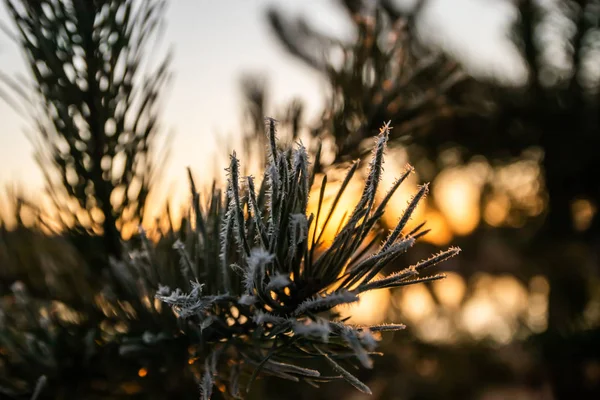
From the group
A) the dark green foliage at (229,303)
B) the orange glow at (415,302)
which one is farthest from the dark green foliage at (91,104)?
the orange glow at (415,302)

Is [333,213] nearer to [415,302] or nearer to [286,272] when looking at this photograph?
[286,272]

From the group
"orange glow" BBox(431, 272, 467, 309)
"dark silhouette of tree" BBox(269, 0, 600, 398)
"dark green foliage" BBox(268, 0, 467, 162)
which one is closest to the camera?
"dark green foliage" BBox(268, 0, 467, 162)

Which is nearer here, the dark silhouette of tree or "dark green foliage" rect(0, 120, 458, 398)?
"dark green foliage" rect(0, 120, 458, 398)

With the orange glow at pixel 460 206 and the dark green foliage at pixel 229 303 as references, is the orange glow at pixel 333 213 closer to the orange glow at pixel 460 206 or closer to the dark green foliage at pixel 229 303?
the dark green foliage at pixel 229 303

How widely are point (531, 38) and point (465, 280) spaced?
423 millimetres

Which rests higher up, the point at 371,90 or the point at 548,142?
the point at 548,142

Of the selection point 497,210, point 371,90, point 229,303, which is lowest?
point 229,303

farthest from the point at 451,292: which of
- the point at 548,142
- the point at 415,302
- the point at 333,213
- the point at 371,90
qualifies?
the point at 333,213

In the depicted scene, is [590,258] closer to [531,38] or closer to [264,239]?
[531,38]

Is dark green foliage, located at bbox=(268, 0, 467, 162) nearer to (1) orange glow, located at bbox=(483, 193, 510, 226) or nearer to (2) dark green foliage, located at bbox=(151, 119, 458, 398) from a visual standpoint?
(2) dark green foliage, located at bbox=(151, 119, 458, 398)

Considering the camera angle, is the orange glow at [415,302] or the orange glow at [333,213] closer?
the orange glow at [333,213]

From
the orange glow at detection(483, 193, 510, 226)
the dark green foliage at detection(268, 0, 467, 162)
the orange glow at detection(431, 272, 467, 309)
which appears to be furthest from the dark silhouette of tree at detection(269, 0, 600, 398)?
the dark green foliage at detection(268, 0, 467, 162)

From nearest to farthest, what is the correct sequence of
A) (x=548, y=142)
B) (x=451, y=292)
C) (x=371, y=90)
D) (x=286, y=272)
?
(x=286, y=272) < (x=371, y=90) < (x=548, y=142) < (x=451, y=292)

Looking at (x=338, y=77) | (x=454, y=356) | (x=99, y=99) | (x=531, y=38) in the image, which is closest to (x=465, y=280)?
(x=454, y=356)
